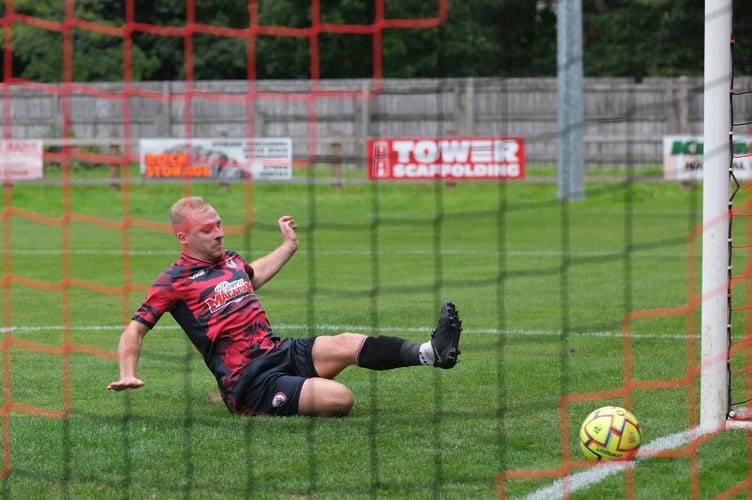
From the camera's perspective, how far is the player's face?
587cm

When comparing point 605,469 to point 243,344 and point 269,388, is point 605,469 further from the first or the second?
point 243,344

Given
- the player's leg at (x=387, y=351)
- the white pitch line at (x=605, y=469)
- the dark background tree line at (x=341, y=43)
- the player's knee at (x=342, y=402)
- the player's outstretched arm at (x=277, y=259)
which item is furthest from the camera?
the dark background tree line at (x=341, y=43)

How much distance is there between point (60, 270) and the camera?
1320 centimetres

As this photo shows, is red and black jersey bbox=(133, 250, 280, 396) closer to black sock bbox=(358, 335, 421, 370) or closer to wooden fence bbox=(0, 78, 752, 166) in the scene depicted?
black sock bbox=(358, 335, 421, 370)

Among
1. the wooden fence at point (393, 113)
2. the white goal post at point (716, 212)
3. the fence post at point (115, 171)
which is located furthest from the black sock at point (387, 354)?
the wooden fence at point (393, 113)

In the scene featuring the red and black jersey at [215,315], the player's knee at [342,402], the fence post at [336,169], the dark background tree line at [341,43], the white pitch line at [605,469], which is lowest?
the white pitch line at [605,469]

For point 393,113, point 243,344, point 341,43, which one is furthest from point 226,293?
point 393,113

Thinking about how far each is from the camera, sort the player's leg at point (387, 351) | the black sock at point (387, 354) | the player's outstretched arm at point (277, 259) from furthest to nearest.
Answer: the player's outstretched arm at point (277, 259) < the black sock at point (387, 354) < the player's leg at point (387, 351)

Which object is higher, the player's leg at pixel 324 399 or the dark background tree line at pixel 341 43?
the dark background tree line at pixel 341 43

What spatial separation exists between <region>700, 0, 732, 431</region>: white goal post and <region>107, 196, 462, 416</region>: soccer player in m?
1.30

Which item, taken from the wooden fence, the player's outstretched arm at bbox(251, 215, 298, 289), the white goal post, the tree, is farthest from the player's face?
the wooden fence

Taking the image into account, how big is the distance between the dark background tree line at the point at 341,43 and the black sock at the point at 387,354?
979 centimetres

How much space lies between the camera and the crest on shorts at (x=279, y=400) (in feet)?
18.7

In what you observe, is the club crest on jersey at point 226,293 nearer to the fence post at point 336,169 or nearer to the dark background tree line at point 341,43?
the dark background tree line at point 341,43
